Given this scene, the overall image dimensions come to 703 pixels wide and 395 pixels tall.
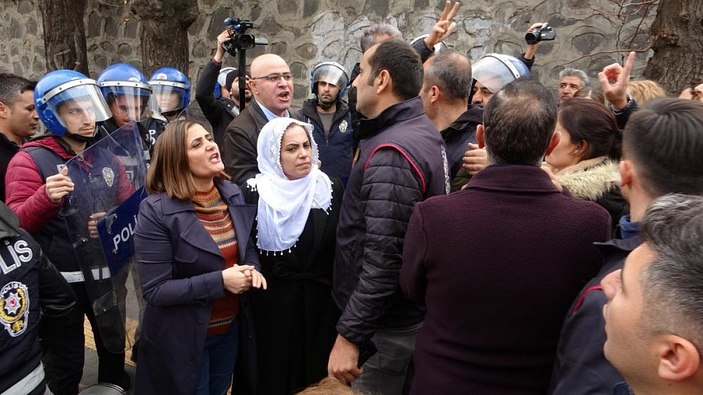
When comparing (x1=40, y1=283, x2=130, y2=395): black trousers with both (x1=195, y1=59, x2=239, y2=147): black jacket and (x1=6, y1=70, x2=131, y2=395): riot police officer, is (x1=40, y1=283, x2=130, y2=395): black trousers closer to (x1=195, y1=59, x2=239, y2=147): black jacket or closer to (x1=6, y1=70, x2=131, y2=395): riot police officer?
(x1=6, y1=70, x2=131, y2=395): riot police officer

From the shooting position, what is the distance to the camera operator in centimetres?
452

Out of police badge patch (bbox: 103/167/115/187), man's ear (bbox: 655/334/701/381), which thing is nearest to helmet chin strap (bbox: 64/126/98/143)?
police badge patch (bbox: 103/167/115/187)

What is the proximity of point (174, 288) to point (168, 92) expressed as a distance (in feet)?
8.16

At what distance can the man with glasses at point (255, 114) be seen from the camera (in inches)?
141

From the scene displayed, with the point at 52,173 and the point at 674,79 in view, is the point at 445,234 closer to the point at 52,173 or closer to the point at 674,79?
the point at 52,173

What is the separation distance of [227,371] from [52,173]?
4.50 feet

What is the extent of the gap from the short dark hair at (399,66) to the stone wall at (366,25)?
3499mm

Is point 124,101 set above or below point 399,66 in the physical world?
below

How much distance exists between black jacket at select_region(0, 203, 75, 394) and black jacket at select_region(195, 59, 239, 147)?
2451mm

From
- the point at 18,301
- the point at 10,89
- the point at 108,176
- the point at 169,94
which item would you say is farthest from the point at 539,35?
the point at 18,301

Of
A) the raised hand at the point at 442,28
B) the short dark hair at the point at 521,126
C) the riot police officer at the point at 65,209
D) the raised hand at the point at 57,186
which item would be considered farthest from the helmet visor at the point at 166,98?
the short dark hair at the point at 521,126

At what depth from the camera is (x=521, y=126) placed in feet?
5.63

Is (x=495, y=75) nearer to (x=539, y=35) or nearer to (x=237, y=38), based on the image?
(x=539, y=35)

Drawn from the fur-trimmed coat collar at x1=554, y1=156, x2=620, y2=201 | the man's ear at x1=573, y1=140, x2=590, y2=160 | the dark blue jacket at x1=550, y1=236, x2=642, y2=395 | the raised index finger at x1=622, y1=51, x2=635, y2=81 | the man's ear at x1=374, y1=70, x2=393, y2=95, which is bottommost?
the dark blue jacket at x1=550, y1=236, x2=642, y2=395
